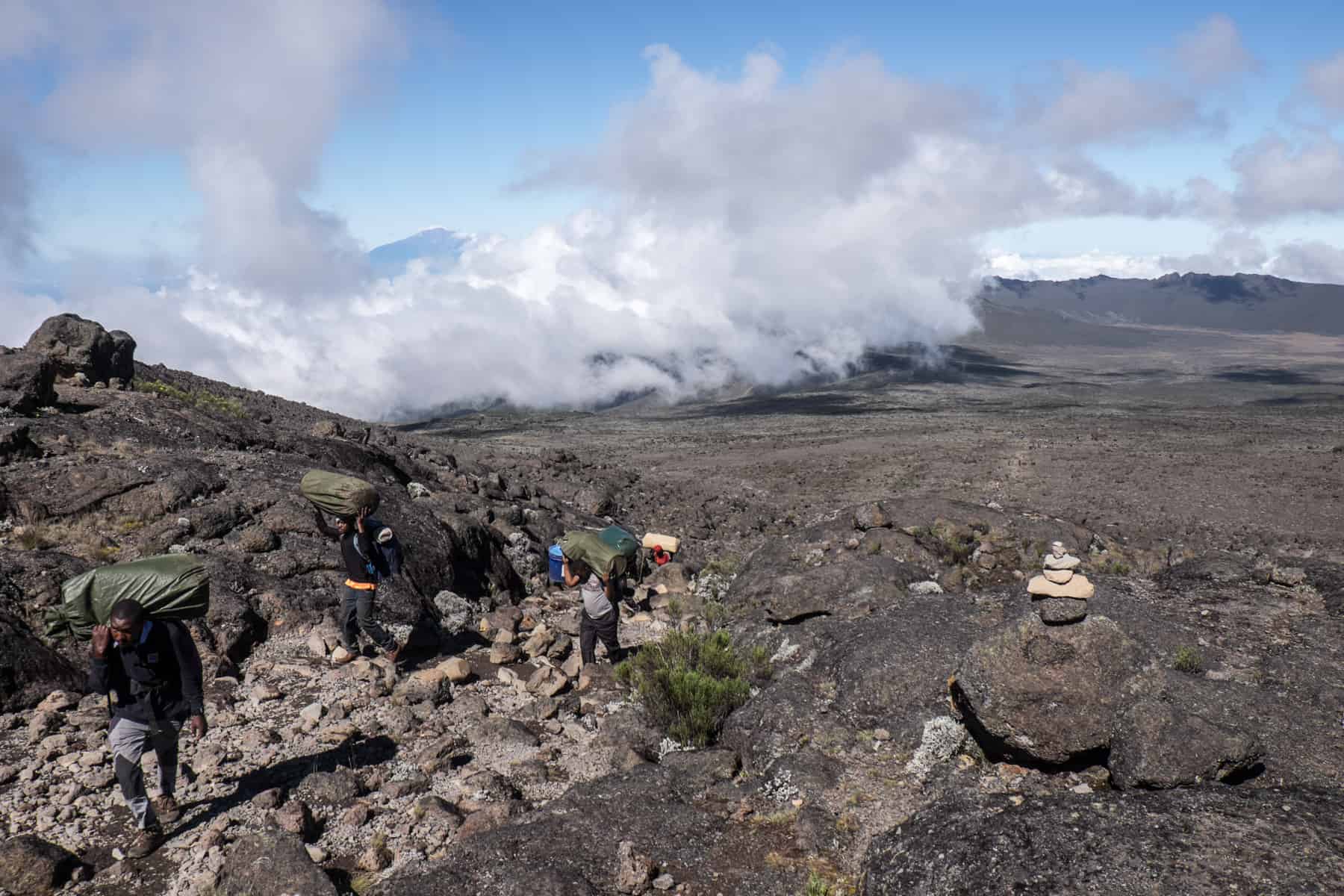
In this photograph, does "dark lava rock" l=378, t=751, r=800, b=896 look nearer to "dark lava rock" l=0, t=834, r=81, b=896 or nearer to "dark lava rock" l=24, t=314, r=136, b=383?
"dark lava rock" l=0, t=834, r=81, b=896

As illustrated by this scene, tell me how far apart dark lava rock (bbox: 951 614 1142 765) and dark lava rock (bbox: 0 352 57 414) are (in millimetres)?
12727

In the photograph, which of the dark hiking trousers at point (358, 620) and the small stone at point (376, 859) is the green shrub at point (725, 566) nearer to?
the dark hiking trousers at point (358, 620)

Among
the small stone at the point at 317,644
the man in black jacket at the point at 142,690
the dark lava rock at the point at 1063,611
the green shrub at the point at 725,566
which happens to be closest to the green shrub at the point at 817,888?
the dark lava rock at the point at 1063,611

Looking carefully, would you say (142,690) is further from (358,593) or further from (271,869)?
(358,593)

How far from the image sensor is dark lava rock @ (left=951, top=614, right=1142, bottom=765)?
5531 mm

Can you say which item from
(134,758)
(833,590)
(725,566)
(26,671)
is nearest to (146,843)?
(134,758)

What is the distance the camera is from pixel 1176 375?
244 feet

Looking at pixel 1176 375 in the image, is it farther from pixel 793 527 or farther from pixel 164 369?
pixel 164 369

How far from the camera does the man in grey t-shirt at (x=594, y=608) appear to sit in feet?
26.1

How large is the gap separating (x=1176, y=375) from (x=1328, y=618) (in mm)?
78114

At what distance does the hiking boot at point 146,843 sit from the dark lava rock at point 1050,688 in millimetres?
5354

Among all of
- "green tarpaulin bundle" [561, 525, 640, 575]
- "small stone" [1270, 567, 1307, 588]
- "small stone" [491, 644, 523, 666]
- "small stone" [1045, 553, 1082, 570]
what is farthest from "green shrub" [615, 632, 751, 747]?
"small stone" [1270, 567, 1307, 588]

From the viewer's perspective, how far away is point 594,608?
8023 mm

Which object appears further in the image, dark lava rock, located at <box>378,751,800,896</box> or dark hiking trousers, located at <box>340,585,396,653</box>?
dark hiking trousers, located at <box>340,585,396,653</box>
